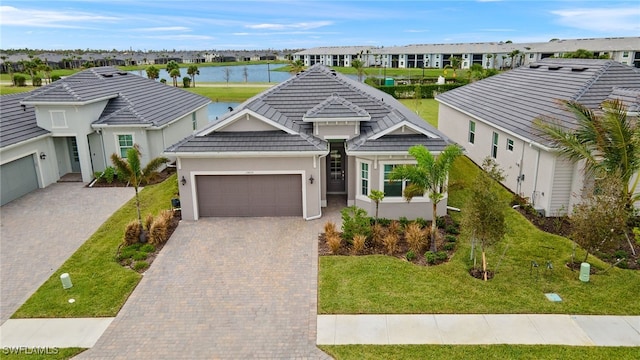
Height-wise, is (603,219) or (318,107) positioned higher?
(318,107)

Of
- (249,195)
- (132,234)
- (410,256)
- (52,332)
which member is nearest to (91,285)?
(52,332)

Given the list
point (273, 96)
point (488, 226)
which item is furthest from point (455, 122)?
point (488, 226)

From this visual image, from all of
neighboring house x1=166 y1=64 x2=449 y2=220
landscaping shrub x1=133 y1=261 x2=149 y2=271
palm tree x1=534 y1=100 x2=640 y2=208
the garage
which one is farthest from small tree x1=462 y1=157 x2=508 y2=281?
the garage

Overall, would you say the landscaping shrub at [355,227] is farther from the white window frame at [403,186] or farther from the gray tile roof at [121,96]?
the gray tile roof at [121,96]

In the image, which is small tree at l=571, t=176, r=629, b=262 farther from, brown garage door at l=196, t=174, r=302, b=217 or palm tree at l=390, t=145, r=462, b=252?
brown garage door at l=196, t=174, r=302, b=217

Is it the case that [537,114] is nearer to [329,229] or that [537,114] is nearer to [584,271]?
[584,271]

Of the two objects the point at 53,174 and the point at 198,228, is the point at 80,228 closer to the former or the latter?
the point at 198,228
